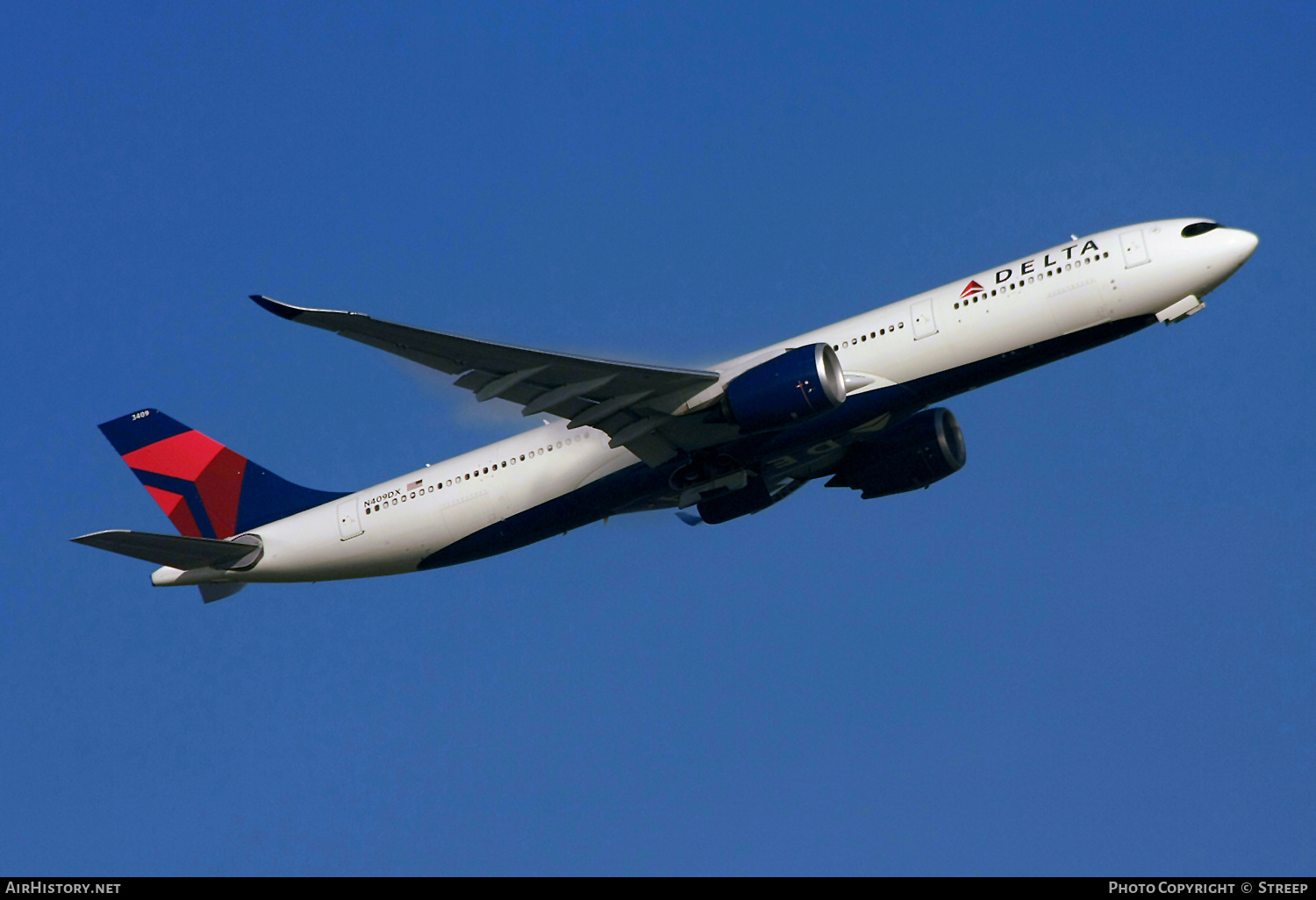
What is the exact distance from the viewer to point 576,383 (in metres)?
36.4

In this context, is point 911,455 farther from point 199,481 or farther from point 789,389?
point 199,481

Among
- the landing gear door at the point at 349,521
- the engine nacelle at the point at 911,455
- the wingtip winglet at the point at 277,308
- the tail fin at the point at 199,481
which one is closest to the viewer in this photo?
the wingtip winglet at the point at 277,308

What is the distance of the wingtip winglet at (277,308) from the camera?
99.9 ft

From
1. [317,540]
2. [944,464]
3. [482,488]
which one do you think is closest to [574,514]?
[482,488]

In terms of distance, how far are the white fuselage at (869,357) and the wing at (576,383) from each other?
0.90 meters

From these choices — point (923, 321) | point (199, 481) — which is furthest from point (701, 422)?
point (199, 481)

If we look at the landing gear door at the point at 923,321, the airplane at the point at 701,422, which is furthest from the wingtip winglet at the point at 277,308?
the landing gear door at the point at 923,321

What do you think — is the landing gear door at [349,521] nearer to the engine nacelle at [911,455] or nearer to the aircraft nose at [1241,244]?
the engine nacelle at [911,455]

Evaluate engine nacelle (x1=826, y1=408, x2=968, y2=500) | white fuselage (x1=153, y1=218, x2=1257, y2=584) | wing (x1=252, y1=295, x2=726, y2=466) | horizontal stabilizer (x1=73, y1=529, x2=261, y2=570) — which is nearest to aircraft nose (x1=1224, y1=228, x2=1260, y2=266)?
white fuselage (x1=153, y1=218, x2=1257, y2=584)

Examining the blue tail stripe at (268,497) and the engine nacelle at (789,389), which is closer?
the engine nacelle at (789,389)

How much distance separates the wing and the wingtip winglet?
1751 mm

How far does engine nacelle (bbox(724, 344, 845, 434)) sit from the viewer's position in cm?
3491

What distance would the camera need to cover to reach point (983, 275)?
121 ft

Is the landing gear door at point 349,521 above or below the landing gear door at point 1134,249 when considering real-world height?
below
